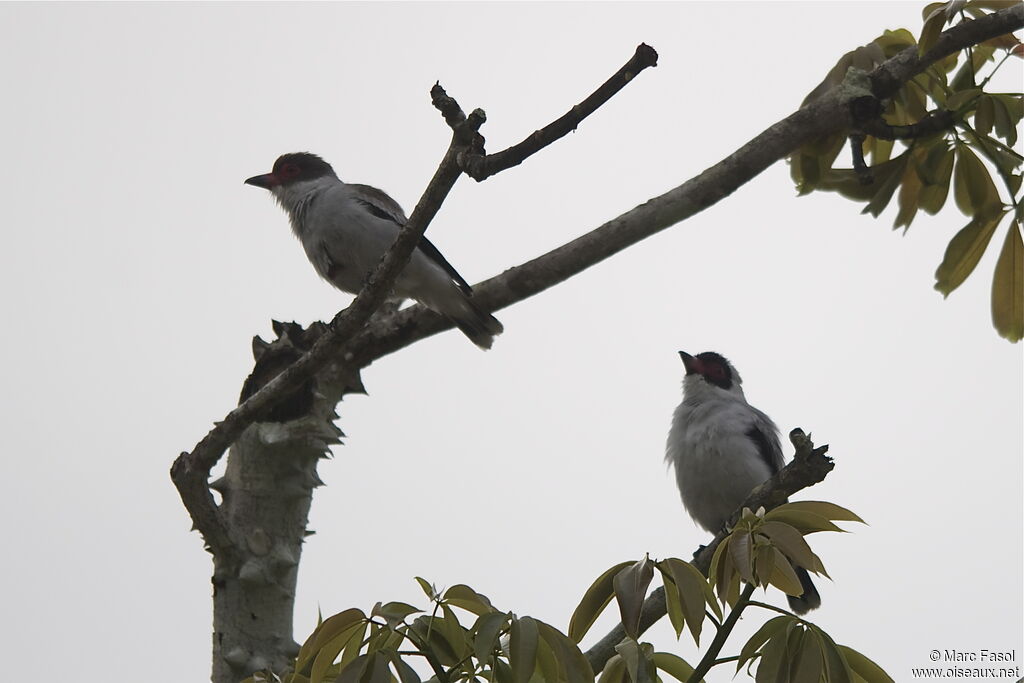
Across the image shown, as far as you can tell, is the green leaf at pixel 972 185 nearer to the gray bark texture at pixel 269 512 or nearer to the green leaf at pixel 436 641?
the gray bark texture at pixel 269 512

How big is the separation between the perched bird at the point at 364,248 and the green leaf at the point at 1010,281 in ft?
8.49

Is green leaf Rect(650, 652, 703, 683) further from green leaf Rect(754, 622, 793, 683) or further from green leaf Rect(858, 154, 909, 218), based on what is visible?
green leaf Rect(858, 154, 909, 218)

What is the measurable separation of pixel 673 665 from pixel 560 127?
1.59 metres

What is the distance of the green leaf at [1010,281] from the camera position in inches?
178

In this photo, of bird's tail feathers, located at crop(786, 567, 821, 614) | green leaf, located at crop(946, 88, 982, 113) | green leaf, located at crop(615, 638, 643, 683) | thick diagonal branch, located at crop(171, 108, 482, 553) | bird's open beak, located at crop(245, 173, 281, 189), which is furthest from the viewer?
bird's open beak, located at crop(245, 173, 281, 189)

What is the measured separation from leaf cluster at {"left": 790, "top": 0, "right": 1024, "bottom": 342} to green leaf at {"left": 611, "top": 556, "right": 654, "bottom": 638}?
307cm

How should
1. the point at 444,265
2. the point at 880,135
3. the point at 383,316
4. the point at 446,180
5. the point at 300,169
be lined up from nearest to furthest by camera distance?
the point at 446,180
the point at 880,135
the point at 383,316
the point at 444,265
the point at 300,169

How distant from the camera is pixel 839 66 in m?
4.66

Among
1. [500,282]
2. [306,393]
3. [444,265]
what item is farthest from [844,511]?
[444,265]

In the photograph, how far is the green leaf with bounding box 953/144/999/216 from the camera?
4566mm

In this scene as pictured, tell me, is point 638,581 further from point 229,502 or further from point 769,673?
point 229,502

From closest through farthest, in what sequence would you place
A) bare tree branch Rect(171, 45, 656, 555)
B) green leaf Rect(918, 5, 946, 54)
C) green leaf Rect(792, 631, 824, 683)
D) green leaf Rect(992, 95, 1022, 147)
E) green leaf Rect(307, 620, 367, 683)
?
1. green leaf Rect(792, 631, 824, 683)
2. green leaf Rect(307, 620, 367, 683)
3. bare tree branch Rect(171, 45, 656, 555)
4. green leaf Rect(918, 5, 946, 54)
5. green leaf Rect(992, 95, 1022, 147)

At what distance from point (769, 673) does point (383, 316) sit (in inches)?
148

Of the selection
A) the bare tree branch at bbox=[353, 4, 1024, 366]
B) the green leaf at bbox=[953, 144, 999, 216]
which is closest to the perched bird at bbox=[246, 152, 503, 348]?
the bare tree branch at bbox=[353, 4, 1024, 366]
